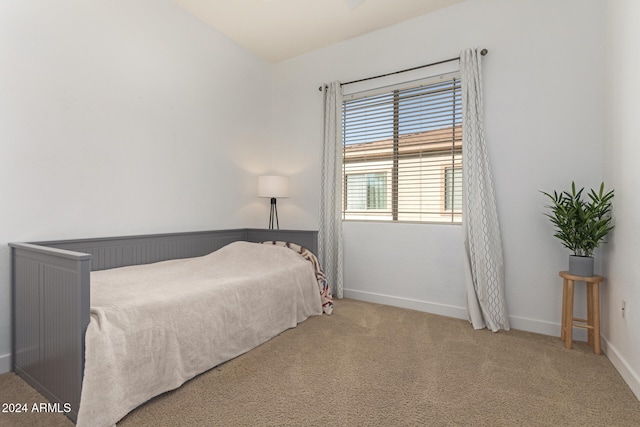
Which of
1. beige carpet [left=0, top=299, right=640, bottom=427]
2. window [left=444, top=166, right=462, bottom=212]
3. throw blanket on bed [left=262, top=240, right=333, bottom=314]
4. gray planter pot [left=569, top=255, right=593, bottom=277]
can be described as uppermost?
window [left=444, top=166, right=462, bottom=212]

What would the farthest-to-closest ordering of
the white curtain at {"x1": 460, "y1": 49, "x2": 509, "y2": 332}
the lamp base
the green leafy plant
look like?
1. the lamp base
2. the white curtain at {"x1": 460, "y1": 49, "x2": 509, "y2": 332}
3. the green leafy plant

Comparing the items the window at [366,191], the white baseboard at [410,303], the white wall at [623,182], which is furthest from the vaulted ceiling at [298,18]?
the white baseboard at [410,303]

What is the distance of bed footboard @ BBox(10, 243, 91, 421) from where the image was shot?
131 centimetres

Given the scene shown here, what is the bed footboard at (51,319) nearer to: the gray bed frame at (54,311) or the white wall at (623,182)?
the gray bed frame at (54,311)

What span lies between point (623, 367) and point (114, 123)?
3.51 m

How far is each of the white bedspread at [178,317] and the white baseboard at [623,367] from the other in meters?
1.93

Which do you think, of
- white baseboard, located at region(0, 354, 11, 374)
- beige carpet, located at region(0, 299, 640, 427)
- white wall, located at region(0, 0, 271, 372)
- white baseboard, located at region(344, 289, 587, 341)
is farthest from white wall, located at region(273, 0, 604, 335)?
white baseboard, located at region(0, 354, 11, 374)

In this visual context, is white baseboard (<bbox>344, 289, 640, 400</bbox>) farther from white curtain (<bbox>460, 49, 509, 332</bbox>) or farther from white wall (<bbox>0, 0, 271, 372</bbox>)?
white wall (<bbox>0, 0, 271, 372</bbox>)

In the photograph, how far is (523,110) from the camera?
244 centimetres

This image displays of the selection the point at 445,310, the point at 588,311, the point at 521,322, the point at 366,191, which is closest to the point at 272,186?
the point at 366,191

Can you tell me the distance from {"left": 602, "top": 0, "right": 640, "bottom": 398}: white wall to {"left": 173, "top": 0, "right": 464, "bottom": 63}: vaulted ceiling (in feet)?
4.22

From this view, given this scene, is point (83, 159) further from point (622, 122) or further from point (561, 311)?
point (561, 311)

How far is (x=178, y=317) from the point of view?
163 centimetres

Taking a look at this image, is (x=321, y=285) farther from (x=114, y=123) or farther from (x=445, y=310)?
(x=114, y=123)
